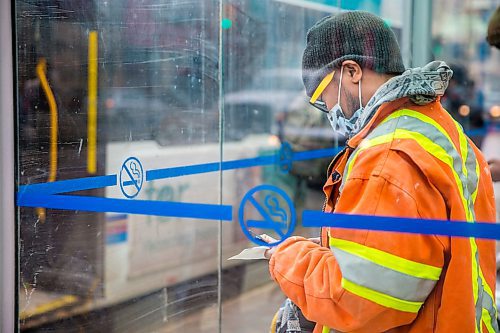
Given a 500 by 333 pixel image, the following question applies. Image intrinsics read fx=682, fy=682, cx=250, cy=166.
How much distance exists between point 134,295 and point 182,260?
0.57 metres

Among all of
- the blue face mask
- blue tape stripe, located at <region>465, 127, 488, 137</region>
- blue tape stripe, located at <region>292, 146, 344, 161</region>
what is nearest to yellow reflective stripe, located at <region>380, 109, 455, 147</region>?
the blue face mask

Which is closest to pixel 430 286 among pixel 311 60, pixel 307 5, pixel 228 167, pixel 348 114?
pixel 348 114

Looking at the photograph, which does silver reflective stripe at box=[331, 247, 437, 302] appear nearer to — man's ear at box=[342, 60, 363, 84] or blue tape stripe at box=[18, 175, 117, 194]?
man's ear at box=[342, 60, 363, 84]

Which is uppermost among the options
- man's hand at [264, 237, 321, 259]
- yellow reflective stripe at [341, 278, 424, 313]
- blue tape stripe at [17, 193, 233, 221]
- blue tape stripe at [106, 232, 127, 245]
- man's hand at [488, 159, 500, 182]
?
man's hand at [488, 159, 500, 182]

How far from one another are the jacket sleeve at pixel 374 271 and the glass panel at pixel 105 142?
74 cm

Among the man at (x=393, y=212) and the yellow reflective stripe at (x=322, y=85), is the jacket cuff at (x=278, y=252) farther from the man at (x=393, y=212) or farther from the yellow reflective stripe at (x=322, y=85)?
the yellow reflective stripe at (x=322, y=85)

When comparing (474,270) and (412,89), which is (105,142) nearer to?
(412,89)

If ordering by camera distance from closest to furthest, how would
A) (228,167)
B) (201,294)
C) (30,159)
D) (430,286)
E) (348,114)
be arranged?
(430,286) → (348,114) → (30,159) → (201,294) → (228,167)

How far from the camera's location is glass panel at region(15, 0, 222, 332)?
2631 millimetres

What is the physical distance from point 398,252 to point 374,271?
0.25ft

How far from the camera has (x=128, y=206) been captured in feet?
8.16

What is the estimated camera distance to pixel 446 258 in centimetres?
169

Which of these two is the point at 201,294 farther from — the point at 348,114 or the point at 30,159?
the point at 348,114

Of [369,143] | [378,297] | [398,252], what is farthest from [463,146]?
[378,297]
